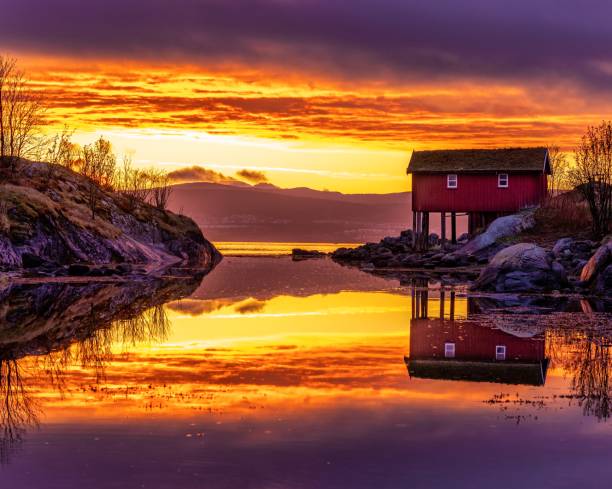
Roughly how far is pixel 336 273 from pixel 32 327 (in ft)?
116

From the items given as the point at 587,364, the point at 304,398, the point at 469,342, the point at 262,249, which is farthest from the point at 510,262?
the point at 262,249

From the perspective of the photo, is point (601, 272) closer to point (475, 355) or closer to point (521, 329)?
point (521, 329)

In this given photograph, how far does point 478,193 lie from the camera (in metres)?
66.4

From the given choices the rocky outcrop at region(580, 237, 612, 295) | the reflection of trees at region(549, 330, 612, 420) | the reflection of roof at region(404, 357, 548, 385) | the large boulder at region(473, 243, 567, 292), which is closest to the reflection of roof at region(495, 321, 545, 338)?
the reflection of trees at region(549, 330, 612, 420)

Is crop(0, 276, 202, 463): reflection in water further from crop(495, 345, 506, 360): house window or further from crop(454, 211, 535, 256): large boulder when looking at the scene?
crop(454, 211, 535, 256): large boulder

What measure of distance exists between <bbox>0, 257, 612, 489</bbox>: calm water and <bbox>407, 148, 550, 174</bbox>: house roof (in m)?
38.2

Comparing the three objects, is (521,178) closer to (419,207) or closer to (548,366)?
(419,207)

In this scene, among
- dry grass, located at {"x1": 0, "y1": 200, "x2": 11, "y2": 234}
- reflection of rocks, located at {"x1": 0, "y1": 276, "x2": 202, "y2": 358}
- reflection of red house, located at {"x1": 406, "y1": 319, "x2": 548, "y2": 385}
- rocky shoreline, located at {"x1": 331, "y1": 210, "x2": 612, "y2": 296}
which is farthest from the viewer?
dry grass, located at {"x1": 0, "y1": 200, "x2": 11, "y2": 234}

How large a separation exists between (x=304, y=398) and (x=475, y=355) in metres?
6.19

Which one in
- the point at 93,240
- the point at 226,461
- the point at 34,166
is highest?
the point at 34,166

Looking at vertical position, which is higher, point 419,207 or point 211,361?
point 419,207

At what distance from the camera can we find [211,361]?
18.2 meters

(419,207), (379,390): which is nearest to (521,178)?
(419,207)

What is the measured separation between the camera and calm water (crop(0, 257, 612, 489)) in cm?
970
